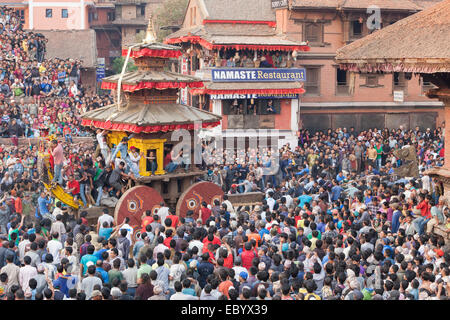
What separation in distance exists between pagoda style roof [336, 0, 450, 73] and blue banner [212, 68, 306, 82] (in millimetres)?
16574

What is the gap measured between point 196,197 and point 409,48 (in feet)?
22.4

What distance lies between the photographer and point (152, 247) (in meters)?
13.3

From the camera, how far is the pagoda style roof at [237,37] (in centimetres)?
3173

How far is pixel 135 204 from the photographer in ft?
54.3

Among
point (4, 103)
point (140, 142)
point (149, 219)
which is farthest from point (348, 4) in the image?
point (149, 219)

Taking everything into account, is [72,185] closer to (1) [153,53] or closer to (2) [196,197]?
(2) [196,197]

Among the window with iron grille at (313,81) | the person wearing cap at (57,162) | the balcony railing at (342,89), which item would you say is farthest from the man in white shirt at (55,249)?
the balcony railing at (342,89)

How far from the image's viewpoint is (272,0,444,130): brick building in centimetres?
3475

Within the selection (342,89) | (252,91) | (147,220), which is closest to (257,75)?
(252,91)

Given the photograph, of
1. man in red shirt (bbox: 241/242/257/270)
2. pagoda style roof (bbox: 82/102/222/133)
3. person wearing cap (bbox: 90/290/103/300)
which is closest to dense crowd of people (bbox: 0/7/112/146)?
pagoda style roof (bbox: 82/102/222/133)

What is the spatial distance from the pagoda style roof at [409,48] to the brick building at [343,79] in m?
19.5

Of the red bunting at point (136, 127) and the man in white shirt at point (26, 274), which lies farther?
the red bunting at point (136, 127)

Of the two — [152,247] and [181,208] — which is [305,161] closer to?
[181,208]

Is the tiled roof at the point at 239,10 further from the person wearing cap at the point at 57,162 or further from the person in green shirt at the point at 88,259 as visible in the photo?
the person in green shirt at the point at 88,259
